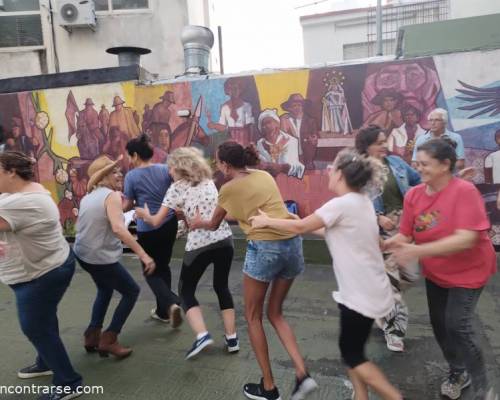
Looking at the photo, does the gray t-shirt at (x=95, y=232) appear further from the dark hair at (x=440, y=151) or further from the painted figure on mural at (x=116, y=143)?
the painted figure on mural at (x=116, y=143)

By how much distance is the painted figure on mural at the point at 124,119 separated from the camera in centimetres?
722

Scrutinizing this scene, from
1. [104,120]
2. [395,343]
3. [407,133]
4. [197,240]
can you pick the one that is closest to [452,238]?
[395,343]

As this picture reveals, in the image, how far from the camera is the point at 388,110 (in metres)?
5.90

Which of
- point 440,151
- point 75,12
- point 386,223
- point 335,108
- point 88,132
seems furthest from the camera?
point 75,12

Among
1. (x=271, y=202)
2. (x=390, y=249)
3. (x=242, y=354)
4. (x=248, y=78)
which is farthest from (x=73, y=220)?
(x=390, y=249)

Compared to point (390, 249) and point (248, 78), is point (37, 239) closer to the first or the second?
point (390, 249)

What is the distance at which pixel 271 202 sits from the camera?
288cm

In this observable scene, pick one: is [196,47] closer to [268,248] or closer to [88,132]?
[88,132]

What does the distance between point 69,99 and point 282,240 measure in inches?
237

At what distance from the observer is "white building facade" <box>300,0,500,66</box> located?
563 inches

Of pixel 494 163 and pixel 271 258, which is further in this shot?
pixel 494 163

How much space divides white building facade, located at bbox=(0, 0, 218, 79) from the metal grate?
23.1ft

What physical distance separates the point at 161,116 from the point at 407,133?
12.3ft

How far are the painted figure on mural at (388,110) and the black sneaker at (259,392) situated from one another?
161 inches
